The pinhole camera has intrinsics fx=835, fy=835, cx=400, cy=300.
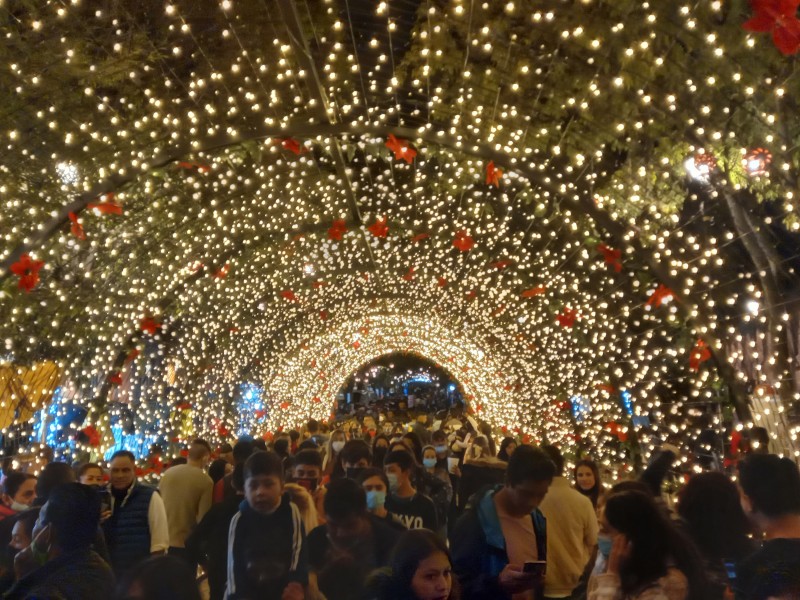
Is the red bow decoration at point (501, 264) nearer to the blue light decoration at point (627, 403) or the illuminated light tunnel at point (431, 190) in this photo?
the illuminated light tunnel at point (431, 190)

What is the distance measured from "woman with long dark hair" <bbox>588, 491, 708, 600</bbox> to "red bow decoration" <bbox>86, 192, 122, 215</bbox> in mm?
6895

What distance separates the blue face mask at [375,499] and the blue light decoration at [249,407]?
1457 centimetres

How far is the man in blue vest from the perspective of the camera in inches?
190

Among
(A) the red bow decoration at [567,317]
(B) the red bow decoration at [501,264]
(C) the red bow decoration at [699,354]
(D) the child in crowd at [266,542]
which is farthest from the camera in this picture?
(B) the red bow decoration at [501,264]

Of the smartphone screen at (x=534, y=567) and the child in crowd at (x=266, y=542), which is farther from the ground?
the child in crowd at (x=266, y=542)

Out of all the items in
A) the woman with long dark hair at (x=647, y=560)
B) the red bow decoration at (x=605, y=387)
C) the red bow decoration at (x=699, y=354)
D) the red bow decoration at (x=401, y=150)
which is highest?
the red bow decoration at (x=401, y=150)

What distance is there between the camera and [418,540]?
8.84ft

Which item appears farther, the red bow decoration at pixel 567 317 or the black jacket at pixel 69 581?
the red bow decoration at pixel 567 317

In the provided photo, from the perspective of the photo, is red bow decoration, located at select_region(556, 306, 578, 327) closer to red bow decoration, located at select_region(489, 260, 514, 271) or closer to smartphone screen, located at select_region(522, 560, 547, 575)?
red bow decoration, located at select_region(489, 260, 514, 271)

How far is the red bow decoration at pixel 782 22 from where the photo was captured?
193 inches

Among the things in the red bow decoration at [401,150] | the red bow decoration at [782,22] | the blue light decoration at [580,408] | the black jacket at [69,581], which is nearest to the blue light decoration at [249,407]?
the blue light decoration at [580,408]

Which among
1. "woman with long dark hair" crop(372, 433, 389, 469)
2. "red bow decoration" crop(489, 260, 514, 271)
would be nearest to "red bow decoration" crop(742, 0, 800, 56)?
"woman with long dark hair" crop(372, 433, 389, 469)

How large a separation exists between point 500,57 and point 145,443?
10356mm

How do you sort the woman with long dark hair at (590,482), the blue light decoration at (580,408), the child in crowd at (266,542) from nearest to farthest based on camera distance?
1. the child in crowd at (266,542)
2. the woman with long dark hair at (590,482)
3. the blue light decoration at (580,408)
